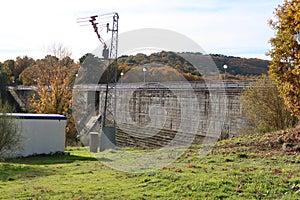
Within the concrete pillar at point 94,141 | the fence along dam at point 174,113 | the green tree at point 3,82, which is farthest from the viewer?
the green tree at point 3,82

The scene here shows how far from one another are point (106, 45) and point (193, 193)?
560 inches

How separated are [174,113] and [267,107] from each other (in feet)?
43.5

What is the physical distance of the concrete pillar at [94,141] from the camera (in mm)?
19219

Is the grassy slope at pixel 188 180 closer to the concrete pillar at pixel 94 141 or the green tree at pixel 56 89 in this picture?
the concrete pillar at pixel 94 141

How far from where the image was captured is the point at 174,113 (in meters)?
31.3

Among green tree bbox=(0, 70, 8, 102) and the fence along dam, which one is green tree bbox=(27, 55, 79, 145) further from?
green tree bbox=(0, 70, 8, 102)

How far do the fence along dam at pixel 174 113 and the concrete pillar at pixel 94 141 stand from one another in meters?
6.40

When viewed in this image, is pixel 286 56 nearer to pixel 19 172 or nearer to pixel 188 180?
pixel 188 180

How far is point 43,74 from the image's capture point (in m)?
40.8

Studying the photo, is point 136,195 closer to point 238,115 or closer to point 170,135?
point 238,115

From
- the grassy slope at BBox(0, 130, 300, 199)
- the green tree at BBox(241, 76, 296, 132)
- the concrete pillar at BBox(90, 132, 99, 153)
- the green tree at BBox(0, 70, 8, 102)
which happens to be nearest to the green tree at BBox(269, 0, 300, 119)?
the grassy slope at BBox(0, 130, 300, 199)

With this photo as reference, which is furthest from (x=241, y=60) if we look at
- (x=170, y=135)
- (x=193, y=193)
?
(x=193, y=193)

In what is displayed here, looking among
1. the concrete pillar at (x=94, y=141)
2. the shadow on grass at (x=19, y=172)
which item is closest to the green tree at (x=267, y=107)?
the concrete pillar at (x=94, y=141)

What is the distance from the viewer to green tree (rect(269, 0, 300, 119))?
1272 centimetres
